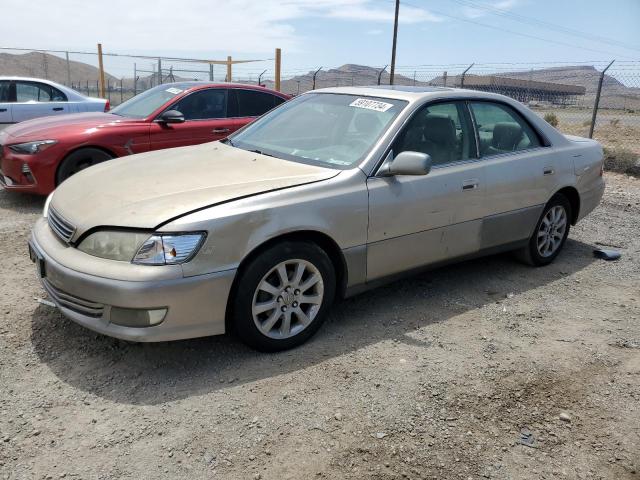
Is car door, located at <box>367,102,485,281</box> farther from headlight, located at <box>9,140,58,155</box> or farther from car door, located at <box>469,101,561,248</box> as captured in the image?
headlight, located at <box>9,140,58,155</box>

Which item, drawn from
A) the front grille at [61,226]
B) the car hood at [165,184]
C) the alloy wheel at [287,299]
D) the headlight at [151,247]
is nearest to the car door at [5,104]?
the car hood at [165,184]

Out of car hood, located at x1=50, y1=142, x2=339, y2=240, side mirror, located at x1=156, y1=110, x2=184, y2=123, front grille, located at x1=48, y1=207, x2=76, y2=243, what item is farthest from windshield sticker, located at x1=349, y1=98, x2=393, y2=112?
side mirror, located at x1=156, y1=110, x2=184, y2=123

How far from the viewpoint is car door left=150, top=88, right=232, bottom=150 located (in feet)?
22.8

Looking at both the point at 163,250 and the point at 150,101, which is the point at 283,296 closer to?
the point at 163,250

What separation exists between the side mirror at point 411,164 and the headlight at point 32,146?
4.40 metres

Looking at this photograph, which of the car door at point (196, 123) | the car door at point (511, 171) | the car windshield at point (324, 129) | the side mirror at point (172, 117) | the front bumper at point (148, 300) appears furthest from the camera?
the car door at point (196, 123)

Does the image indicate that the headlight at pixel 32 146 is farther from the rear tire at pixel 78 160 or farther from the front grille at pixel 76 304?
the front grille at pixel 76 304

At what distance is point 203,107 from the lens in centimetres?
746

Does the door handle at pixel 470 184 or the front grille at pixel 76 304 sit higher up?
the door handle at pixel 470 184

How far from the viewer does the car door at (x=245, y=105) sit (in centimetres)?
768

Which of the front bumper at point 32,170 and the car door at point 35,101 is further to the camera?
the car door at point 35,101

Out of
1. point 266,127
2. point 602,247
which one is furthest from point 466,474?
point 602,247

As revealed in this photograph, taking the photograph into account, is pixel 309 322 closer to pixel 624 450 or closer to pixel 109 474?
pixel 109 474

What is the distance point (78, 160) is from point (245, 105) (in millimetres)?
2416
